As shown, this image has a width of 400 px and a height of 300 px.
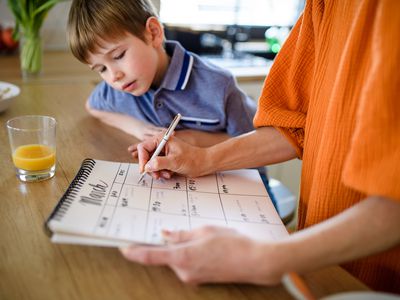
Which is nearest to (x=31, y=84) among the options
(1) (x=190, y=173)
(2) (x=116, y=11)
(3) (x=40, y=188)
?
(2) (x=116, y=11)

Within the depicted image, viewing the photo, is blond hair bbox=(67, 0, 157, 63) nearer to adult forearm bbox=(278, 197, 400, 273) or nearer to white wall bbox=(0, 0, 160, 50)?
adult forearm bbox=(278, 197, 400, 273)

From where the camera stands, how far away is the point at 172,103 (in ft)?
3.65

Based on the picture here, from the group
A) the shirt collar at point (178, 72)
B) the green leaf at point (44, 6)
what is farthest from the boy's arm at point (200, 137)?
the green leaf at point (44, 6)

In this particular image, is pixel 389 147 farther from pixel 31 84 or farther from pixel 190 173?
pixel 31 84

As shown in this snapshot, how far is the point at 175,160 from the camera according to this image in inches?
30.0

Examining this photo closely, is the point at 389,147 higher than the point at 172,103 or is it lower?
higher

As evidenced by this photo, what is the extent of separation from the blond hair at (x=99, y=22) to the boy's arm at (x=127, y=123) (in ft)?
0.57

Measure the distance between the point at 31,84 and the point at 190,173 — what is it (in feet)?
3.07

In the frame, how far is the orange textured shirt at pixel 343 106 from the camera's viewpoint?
1.61ft

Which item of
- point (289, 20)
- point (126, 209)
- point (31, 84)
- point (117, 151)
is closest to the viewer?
point (126, 209)

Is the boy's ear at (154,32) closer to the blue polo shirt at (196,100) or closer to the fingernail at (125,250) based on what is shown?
the blue polo shirt at (196,100)

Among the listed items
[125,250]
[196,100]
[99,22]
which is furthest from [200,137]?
[125,250]

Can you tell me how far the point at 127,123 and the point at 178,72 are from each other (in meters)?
Answer: 0.20

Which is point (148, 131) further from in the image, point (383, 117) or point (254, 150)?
point (383, 117)
